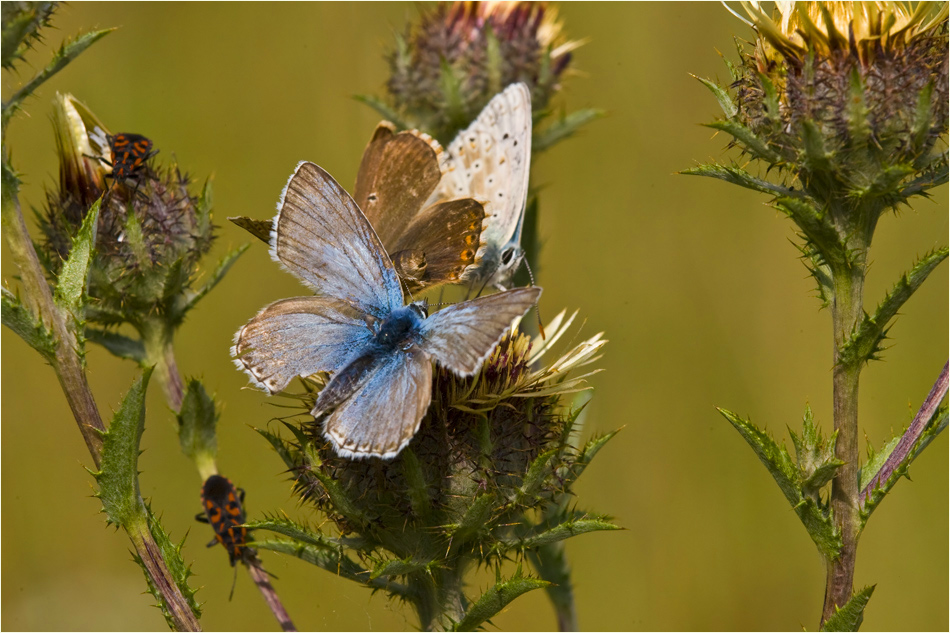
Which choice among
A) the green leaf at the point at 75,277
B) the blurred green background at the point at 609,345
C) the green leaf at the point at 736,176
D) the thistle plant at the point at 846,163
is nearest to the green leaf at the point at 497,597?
the thistle plant at the point at 846,163

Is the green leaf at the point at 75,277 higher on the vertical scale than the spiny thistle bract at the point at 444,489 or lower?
higher

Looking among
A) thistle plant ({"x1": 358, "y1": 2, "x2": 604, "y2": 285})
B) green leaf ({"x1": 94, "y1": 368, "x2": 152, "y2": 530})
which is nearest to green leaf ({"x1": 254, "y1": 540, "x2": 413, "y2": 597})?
green leaf ({"x1": 94, "y1": 368, "x2": 152, "y2": 530})

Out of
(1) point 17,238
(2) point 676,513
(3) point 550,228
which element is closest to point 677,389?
(2) point 676,513

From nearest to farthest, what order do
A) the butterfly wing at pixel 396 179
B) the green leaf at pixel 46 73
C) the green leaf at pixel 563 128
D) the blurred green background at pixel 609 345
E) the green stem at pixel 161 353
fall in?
the green leaf at pixel 46 73 → the butterfly wing at pixel 396 179 → the green stem at pixel 161 353 → the green leaf at pixel 563 128 → the blurred green background at pixel 609 345

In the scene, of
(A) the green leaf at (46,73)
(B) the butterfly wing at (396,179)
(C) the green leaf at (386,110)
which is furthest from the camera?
(C) the green leaf at (386,110)

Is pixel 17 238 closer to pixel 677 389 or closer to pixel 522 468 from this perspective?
pixel 522 468

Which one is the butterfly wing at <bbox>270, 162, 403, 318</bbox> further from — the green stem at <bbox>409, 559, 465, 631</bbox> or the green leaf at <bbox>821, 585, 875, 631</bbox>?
the green leaf at <bbox>821, 585, 875, 631</bbox>

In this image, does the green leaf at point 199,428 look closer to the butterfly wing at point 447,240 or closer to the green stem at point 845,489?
the butterfly wing at point 447,240
